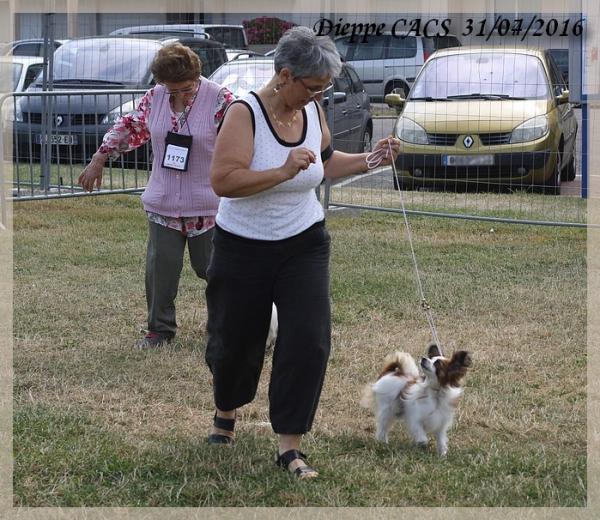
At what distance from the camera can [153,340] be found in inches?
254

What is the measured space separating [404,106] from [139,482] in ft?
25.9

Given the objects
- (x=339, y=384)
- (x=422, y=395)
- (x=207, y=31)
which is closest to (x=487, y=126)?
(x=339, y=384)

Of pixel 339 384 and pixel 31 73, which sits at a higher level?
pixel 31 73

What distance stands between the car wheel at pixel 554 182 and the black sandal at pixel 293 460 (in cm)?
706

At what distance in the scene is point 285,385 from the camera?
14.0ft

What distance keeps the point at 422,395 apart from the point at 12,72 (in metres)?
13.7

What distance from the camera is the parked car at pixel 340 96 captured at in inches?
491

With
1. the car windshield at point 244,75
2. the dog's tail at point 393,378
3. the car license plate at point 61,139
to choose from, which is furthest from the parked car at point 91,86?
the dog's tail at point 393,378

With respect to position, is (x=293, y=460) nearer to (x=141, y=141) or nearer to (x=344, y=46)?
(x=141, y=141)

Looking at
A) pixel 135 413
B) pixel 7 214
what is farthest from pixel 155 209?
pixel 7 214

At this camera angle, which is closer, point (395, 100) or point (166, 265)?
point (166, 265)

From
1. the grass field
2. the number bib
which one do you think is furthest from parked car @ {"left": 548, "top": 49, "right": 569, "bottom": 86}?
the number bib

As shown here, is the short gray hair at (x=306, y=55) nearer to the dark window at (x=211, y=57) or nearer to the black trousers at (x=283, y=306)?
the black trousers at (x=283, y=306)

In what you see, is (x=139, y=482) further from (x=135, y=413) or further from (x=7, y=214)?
(x=7, y=214)
